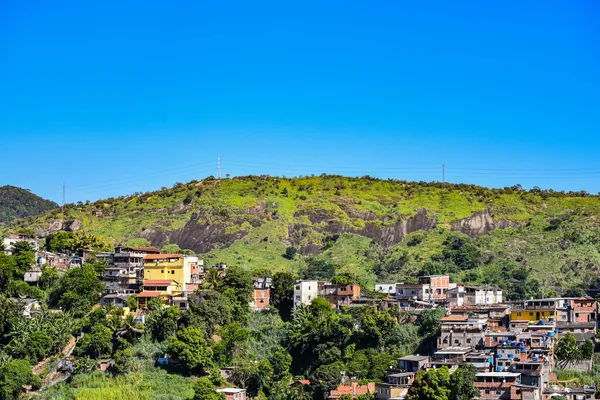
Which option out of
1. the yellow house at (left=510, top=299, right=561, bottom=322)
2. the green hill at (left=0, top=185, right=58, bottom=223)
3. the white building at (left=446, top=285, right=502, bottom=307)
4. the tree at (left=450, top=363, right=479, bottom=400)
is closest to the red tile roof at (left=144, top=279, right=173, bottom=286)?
the white building at (left=446, top=285, right=502, bottom=307)

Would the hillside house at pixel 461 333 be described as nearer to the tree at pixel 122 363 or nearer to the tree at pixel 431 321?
the tree at pixel 431 321

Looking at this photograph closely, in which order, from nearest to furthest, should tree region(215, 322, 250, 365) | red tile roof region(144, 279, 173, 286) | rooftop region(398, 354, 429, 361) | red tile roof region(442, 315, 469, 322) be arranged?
rooftop region(398, 354, 429, 361) < red tile roof region(442, 315, 469, 322) < tree region(215, 322, 250, 365) < red tile roof region(144, 279, 173, 286)

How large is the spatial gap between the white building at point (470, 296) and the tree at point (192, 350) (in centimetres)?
1952

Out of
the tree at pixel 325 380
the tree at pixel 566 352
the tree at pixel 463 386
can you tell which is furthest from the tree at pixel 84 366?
the tree at pixel 566 352

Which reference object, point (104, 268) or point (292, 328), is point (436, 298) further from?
point (104, 268)

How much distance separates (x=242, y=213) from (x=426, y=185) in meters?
27.2

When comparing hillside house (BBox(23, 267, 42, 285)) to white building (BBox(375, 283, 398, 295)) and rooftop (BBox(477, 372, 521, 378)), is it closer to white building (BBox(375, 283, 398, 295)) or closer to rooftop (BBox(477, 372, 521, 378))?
white building (BBox(375, 283, 398, 295))

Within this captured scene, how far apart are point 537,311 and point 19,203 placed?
457ft

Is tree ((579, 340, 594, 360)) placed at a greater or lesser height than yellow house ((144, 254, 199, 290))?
lesser

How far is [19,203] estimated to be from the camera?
177 meters

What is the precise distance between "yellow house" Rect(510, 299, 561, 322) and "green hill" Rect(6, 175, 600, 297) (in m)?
18.3

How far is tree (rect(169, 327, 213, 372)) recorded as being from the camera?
54.4 metres

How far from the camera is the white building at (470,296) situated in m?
66.4

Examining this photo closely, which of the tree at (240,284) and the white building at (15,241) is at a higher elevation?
the white building at (15,241)
